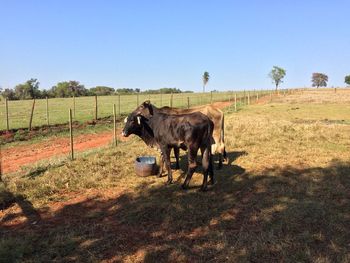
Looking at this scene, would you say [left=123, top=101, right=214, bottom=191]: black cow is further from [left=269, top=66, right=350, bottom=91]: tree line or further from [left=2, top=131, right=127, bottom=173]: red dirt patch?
[left=269, top=66, right=350, bottom=91]: tree line

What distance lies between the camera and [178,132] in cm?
826

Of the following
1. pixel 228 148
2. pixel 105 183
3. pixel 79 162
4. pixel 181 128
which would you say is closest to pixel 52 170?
pixel 79 162

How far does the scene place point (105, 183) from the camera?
856cm

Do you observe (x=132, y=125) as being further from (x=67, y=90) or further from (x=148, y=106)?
(x=67, y=90)

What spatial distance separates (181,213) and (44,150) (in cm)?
1062

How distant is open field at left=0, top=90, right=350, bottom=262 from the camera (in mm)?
5125

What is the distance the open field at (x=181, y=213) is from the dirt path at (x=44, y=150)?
335 centimetres

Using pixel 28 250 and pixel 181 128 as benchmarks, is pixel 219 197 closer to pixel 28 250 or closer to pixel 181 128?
pixel 181 128

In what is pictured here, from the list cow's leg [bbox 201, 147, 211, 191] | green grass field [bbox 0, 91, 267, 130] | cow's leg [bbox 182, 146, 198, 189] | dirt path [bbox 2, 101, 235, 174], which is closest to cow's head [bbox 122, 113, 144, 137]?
cow's leg [bbox 182, 146, 198, 189]

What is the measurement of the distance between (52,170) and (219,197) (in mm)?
5113

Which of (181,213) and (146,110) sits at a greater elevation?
(146,110)

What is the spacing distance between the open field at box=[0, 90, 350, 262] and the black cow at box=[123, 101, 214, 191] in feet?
2.06

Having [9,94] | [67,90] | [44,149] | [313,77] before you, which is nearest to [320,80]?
[313,77]

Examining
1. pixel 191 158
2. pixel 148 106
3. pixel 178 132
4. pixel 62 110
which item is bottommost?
pixel 191 158
